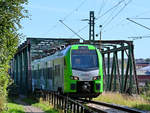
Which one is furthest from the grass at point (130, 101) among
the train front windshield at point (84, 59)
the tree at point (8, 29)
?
the tree at point (8, 29)

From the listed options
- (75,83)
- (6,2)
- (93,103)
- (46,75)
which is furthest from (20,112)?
(46,75)

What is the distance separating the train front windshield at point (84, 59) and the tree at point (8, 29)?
5.34m

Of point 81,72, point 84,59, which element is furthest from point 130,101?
point 84,59

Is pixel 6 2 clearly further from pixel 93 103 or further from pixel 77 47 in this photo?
pixel 93 103

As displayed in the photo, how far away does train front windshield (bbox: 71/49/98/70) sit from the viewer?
19.8m

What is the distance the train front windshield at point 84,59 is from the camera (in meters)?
19.8

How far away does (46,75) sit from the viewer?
87.7ft

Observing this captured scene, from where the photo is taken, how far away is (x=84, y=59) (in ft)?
65.6

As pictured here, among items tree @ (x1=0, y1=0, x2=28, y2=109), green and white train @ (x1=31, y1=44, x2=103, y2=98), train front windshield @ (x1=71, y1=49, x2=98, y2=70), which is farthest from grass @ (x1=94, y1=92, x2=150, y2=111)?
tree @ (x1=0, y1=0, x2=28, y2=109)

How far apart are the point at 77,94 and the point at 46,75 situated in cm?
707

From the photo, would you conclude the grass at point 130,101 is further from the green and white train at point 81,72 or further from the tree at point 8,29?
the tree at point 8,29

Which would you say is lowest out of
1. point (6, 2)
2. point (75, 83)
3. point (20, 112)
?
point (20, 112)

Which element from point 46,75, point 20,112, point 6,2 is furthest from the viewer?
point 46,75

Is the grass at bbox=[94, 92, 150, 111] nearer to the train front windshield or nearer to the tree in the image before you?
the train front windshield
